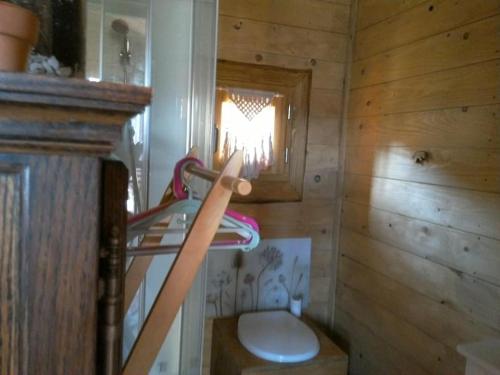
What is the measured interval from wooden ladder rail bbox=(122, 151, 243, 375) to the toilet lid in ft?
3.25

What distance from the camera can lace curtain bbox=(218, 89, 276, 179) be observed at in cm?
191

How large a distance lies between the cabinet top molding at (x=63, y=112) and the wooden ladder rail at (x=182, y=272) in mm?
359

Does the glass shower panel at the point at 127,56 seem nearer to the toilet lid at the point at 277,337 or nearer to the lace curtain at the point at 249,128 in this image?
the lace curtain at the point at 249,128

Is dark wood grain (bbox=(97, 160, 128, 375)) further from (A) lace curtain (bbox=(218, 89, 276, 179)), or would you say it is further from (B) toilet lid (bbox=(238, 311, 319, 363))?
(A) lace curtain (bbox=(218, 89, 276, 179))

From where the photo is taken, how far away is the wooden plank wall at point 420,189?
1.31 m

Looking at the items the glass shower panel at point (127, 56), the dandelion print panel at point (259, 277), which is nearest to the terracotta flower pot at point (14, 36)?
the glass shower panel at point (127, 56)

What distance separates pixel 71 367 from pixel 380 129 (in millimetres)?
1699

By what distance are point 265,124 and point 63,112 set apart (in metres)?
1.70

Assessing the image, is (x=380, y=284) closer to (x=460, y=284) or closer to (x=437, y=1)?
(x=460, y=284)

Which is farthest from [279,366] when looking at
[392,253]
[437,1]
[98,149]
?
[437,1]

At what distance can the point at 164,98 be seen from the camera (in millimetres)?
1256

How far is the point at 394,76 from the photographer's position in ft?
5.69

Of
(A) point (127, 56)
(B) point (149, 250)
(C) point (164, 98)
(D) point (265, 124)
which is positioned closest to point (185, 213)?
(B) point (149, 250)

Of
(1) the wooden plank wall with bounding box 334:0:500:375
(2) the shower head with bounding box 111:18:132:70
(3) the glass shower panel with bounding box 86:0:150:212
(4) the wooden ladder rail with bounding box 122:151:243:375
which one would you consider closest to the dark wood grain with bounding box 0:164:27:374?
(4) the wooden ladder rail with bounding box 122:151:243:375
